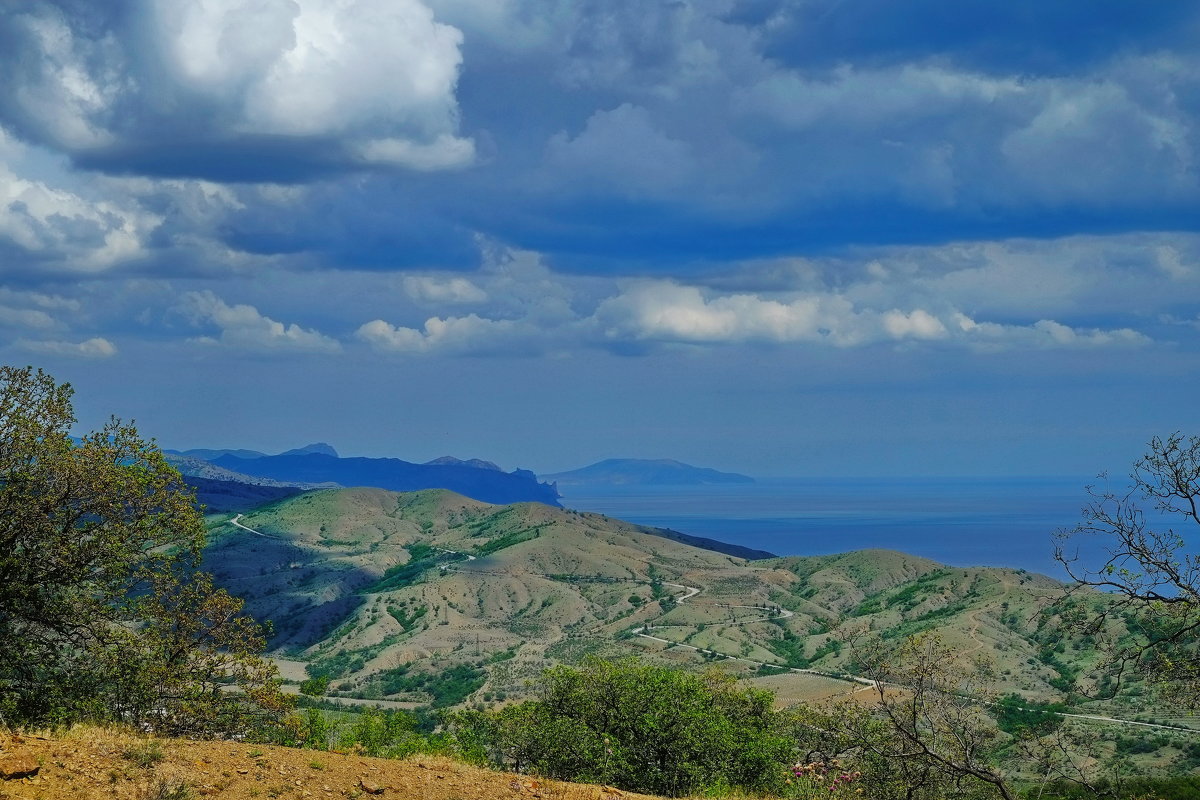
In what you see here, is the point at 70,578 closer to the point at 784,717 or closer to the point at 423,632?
the point at 784,717

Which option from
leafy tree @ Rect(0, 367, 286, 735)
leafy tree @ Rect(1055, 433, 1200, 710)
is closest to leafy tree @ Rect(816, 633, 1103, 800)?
leafy tree @ Rect(1055, 433, 1200, 710)

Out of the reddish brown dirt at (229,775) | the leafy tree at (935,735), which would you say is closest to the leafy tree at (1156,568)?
the leafy tree at (935,735)

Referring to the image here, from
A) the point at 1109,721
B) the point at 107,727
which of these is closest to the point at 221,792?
the point at 107,727

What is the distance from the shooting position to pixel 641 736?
35969 mm

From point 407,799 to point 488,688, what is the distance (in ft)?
396

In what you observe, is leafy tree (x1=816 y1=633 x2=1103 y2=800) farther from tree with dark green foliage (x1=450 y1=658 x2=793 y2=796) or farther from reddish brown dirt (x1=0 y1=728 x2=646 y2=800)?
reddish brown dirt (x1=0 y1=728 x2=646 y2=800)

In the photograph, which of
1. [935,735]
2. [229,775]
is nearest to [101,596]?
[229,775]

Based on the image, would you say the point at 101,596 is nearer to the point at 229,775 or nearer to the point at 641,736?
the point at 229,775

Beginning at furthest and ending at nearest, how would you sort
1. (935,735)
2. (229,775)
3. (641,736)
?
1. (641,736)
2. (935,735)
3. (229,775)

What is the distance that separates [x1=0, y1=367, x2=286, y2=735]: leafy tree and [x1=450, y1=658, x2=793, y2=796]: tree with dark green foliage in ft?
46.7

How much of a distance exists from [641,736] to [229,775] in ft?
73.3

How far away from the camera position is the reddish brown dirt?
14953 mm

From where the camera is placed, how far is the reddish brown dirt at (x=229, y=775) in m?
15.0

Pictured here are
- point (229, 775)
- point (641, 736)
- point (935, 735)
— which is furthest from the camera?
point (641, 736)
